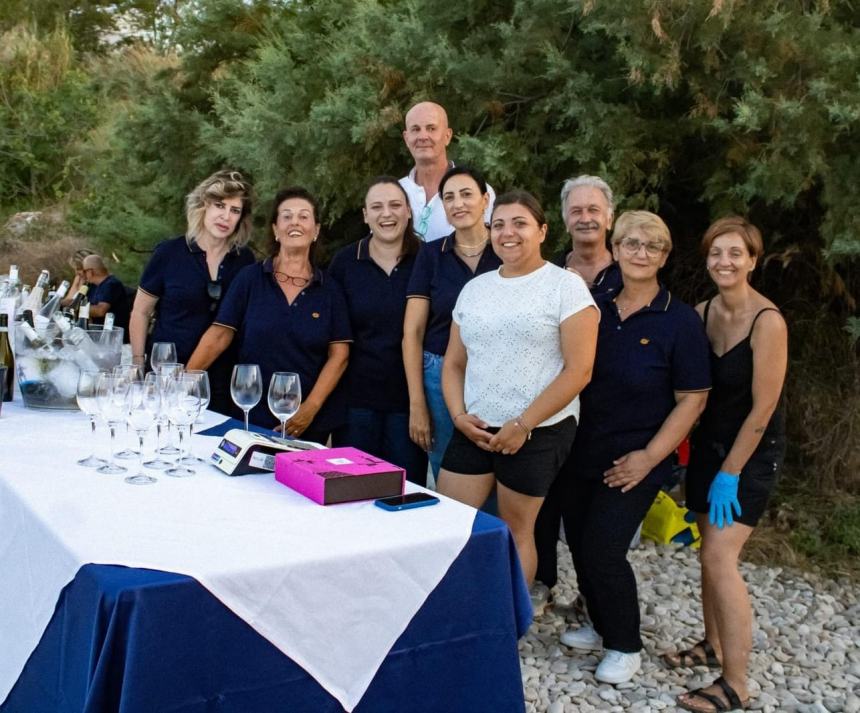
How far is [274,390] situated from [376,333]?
1.07 metres

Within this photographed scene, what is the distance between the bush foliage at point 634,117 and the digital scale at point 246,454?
2.99 metres

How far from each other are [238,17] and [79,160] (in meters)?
10.6

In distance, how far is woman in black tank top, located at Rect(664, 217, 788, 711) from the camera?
→ 308 centimetres

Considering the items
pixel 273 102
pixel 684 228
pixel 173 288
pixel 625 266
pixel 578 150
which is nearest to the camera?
pixel 625 266

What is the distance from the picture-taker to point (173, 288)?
4066 mm

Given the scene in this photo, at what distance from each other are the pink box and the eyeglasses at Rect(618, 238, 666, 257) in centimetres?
133

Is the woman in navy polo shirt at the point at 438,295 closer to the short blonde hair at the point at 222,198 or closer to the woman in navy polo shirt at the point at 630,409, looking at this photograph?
the woman in navy polo shirt at the point at 630,409

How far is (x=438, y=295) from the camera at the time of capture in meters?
3.64

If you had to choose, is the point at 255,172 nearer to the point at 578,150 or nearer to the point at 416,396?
the point at 578,150

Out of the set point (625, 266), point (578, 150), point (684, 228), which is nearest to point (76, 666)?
point (625, 266)

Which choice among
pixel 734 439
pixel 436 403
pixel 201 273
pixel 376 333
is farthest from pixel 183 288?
pixel 734 439

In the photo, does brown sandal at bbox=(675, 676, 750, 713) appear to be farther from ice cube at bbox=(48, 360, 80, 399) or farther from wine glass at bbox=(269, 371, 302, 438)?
ice cube at bbox=(48, 360, 80, 399)

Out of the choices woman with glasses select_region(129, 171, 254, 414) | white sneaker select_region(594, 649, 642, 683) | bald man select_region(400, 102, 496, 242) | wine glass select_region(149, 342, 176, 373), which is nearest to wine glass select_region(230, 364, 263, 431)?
wine glass select_region(149, 342, 176, 373)

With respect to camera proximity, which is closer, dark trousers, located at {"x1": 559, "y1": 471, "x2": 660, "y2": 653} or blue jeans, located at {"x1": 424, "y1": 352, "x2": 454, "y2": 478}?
dark trousers, located at {"x1": 559, "y1": 471, "x2": 660, "y2": 653}
